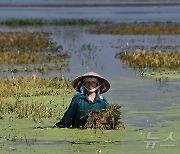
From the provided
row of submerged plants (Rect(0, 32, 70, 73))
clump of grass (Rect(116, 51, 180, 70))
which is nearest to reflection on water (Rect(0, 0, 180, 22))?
row of submerged plants (Rect(0, 32, 70, 73))

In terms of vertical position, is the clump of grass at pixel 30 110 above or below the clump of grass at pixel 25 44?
above

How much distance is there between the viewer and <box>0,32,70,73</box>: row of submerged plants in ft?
50.2

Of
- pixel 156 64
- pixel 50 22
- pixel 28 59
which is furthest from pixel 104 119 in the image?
pixel 50 22

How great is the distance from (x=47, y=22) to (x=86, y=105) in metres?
29.8

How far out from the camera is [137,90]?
11.3m

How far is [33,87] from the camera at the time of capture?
11.6 m

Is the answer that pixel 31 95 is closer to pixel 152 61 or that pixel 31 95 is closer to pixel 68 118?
pixel 68 118

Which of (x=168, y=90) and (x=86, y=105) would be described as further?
(x=168, y=90)

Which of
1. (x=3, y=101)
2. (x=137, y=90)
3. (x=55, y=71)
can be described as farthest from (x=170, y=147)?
(x=55, y=71)

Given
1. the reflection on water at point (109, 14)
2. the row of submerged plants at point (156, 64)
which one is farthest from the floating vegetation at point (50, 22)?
the row of submerged plants at point (156, 64)

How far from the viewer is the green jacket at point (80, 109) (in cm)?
777

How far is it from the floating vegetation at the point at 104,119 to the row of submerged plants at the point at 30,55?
689 centimetres

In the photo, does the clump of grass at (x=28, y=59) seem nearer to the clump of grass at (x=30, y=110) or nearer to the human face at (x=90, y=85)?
the clump of grass at (x=30, y=110)

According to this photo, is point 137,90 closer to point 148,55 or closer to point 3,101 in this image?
point 3,101
